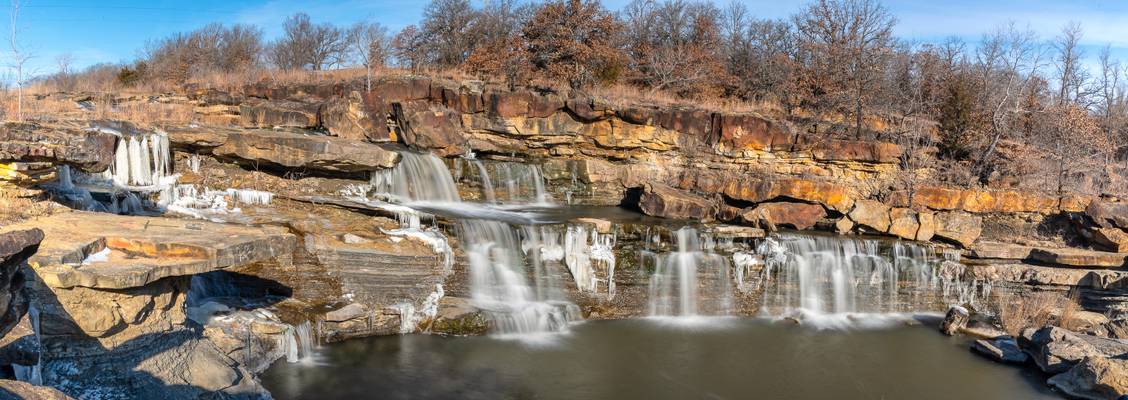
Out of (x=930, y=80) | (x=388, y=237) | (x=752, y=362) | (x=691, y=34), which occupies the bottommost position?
(x=752, y=362)

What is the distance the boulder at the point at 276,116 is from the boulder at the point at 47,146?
6989mm

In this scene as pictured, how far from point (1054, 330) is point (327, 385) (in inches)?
430

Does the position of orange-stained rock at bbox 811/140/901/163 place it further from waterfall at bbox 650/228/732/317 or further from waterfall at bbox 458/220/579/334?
waterfall at bbox 458/220/579/334

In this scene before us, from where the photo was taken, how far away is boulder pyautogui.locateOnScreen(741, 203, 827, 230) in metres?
14.8

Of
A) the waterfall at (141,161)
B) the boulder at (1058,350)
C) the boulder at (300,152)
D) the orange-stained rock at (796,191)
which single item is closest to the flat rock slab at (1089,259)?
the boulder at (1058,350)

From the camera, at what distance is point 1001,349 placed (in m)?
10.8

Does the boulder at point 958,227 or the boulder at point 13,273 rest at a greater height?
the boulder at point 13,273

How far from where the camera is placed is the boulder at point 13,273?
4266mm

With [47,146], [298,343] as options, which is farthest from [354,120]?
[47,146]

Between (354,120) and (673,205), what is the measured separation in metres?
7.94

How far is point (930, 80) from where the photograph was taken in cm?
2178

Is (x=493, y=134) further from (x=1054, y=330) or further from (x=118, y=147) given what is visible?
(x=1054, y=330)

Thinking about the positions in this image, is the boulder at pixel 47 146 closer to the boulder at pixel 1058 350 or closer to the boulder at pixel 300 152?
the boulder at pixel 300 152

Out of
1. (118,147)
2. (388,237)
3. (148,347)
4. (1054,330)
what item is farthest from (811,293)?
(118,147)
